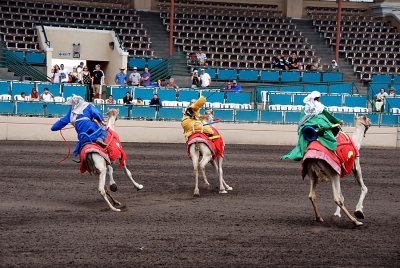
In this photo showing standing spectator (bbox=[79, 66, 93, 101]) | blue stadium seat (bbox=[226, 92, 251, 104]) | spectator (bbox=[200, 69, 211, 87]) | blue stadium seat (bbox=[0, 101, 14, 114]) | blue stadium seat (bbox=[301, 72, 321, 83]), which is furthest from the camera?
blue stadium seat (bbox=[301, 72, 321, 83])

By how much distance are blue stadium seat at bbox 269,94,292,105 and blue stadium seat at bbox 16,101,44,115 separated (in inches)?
349

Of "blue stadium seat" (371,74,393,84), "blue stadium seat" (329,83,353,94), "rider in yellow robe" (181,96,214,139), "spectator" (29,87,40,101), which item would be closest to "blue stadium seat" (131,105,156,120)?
"spectator" (29,87,40,101)

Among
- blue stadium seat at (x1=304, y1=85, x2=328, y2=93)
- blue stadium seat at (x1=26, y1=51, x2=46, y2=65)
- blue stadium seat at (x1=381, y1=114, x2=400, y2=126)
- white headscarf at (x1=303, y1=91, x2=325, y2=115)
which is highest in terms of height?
blue stadium seat at (x1=26, y1=51, x2=46, y2=65)

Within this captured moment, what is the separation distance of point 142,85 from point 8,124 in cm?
735

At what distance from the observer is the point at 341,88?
36188mm

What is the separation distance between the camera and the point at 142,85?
34.3 metres

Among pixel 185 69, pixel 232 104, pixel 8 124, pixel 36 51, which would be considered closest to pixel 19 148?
pixel 8 124

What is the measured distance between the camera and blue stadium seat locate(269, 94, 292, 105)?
1277 inches

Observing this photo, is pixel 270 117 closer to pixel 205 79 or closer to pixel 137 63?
pixel 205 79

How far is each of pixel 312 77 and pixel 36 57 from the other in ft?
41.8

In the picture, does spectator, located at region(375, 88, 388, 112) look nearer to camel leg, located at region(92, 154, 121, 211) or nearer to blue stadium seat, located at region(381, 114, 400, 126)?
blue stadium seat, located at region(381, 114, 400, 126)

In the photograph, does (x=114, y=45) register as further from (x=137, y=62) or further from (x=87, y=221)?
(x=87, y=221)

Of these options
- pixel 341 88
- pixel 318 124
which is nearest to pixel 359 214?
pixel 318 124

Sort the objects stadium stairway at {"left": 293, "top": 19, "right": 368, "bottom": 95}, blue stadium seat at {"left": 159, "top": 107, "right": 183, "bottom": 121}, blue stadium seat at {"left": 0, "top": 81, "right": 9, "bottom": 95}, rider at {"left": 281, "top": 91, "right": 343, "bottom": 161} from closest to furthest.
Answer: rider at {"left": 281, "top": 91, "right": 343, "bottom": 161} → blue stadium seat at {"left": 159, "top": 107, "right": 183, "bottom": 121} → blue stadium seat at {"left": 0, "top": 81, "right": 9, "bottom": 95} → stadium stairway at {"left": 293, "top": 19, "right": 368, "bottom": 95}
